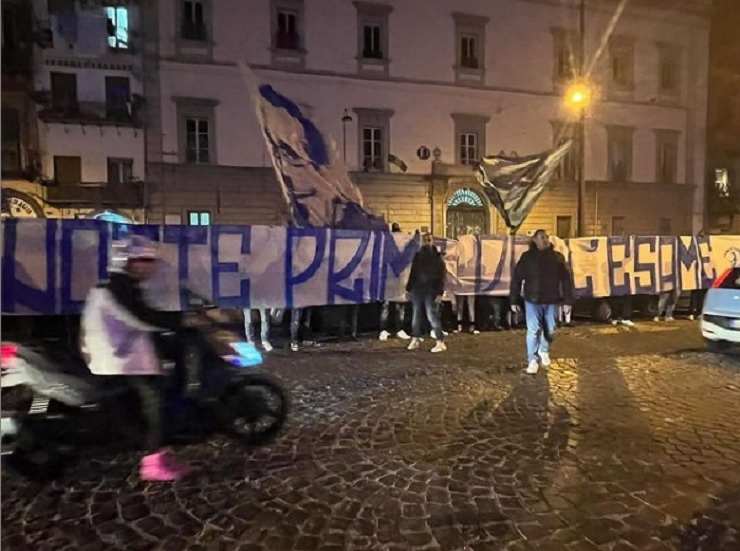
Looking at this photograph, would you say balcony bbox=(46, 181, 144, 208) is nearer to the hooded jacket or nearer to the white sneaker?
the white sneaker

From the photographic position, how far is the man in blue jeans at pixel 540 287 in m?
8.59

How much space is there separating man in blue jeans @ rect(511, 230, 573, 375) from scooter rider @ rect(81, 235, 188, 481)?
5.35 metres

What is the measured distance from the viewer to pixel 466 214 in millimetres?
31812

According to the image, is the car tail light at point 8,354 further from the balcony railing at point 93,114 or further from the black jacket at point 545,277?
the balcony railing at point 93,114

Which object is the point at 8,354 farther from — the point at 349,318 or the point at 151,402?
the point at 349,318

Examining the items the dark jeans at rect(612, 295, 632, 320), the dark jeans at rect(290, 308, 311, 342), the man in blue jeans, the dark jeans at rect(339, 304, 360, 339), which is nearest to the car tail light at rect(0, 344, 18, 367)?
the dark jeans at rect(290, 308, 311, 342)

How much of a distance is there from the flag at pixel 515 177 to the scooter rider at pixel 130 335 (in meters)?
12.8

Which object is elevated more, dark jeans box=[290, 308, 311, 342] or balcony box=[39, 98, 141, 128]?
balcony box=[39, 98, 141, 128]

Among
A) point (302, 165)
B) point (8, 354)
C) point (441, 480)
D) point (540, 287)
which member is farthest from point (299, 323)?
point (441, 480)

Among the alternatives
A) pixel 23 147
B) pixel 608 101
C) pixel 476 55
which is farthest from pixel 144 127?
pixel 608 101

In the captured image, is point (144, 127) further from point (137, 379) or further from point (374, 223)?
point (137, 379)

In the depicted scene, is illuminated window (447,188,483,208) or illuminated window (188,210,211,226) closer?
illuminated window (188,210,211,226)

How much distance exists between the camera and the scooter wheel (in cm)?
578

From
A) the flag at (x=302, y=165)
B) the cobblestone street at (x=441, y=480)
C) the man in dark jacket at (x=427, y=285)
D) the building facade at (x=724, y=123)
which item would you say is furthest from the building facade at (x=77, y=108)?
the building facade at (x=724, y=123)
